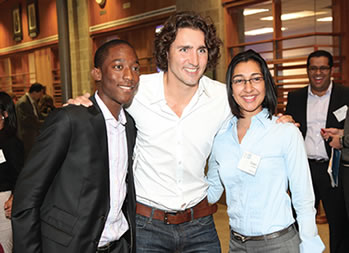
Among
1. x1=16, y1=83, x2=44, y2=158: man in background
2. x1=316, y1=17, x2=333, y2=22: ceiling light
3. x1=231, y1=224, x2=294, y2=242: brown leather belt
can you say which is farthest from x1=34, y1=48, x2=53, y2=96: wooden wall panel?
x1=231, y1=224, x2=294, y2=242: brown leather belt

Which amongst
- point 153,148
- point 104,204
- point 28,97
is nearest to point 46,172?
point 104,204

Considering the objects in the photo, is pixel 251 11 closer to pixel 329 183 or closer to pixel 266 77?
pixel 329 183

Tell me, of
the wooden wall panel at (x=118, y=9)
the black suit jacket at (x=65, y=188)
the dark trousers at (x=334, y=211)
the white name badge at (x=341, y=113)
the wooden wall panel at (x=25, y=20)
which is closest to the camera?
the black suit jacket at (x=65, y=188)

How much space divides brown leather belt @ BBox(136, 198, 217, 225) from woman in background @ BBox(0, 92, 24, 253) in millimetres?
1543

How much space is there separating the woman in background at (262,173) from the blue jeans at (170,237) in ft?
0.73

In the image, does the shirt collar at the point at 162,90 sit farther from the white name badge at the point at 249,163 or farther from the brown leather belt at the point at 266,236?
the brown leather belt at the point at 266,236

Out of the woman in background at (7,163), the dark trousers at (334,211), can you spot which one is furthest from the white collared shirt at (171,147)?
the dark trousers at (334,211)

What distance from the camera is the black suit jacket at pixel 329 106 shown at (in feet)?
14.3

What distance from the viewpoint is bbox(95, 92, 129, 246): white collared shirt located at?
2.15 meters

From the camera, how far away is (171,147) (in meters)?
2.32

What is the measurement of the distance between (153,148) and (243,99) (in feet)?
1.83

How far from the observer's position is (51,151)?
1.88 meters

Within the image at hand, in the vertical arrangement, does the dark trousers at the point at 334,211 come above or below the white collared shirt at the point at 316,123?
below

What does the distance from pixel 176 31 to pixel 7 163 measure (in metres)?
1.89
